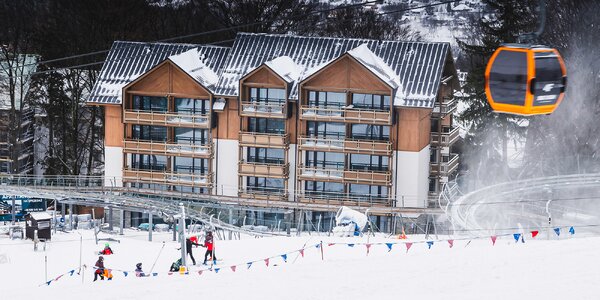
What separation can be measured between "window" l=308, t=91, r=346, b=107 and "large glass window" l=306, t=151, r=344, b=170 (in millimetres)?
2372

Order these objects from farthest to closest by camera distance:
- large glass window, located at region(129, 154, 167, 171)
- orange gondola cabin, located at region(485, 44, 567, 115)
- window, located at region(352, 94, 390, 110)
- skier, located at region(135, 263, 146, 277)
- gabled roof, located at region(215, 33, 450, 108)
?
large glass window, located at region(129, 154, 167, 171)
window, located at region(352, 94, 390, 110)
gabled roof, located at region(215, 33, 450, 108)
skier, located at region(135, 263, 146, 277)
orange gondola cabin, located at region(485, 44, 567, 115)

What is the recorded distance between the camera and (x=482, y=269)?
97.0 feet

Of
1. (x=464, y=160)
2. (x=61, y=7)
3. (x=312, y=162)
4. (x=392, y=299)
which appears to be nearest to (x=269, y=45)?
(x=312, y=162)

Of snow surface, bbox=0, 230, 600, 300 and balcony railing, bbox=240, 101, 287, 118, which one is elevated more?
balcony railing, bbox=240, 101, 287, 118

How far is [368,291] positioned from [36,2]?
59.7m

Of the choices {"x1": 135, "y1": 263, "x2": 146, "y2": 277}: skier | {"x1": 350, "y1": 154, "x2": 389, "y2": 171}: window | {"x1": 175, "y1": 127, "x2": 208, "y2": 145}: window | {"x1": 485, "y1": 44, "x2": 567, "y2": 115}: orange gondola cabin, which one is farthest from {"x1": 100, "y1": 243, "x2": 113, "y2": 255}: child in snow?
{"x1": 485, "y1": 44, "x2": 567, "y2": 115}: orange gondola cabin

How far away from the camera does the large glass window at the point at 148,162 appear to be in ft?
188

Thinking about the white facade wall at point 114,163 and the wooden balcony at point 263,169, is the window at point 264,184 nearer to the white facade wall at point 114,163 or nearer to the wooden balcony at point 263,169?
the wooden balcony at point 263,169

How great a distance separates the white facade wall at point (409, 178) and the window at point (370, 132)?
105cm

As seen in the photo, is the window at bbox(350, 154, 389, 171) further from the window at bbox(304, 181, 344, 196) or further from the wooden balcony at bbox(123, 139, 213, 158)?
the wooden balcony at bbox(123, 139, 213, 158)

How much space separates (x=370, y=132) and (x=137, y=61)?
1262 centimetres

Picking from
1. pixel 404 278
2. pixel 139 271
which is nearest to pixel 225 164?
pixel 139 271

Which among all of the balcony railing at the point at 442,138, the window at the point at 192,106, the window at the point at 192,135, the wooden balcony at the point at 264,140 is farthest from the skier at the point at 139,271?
the balcony railing at the point at 442,138

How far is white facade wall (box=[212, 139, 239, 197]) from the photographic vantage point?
56312 mm
